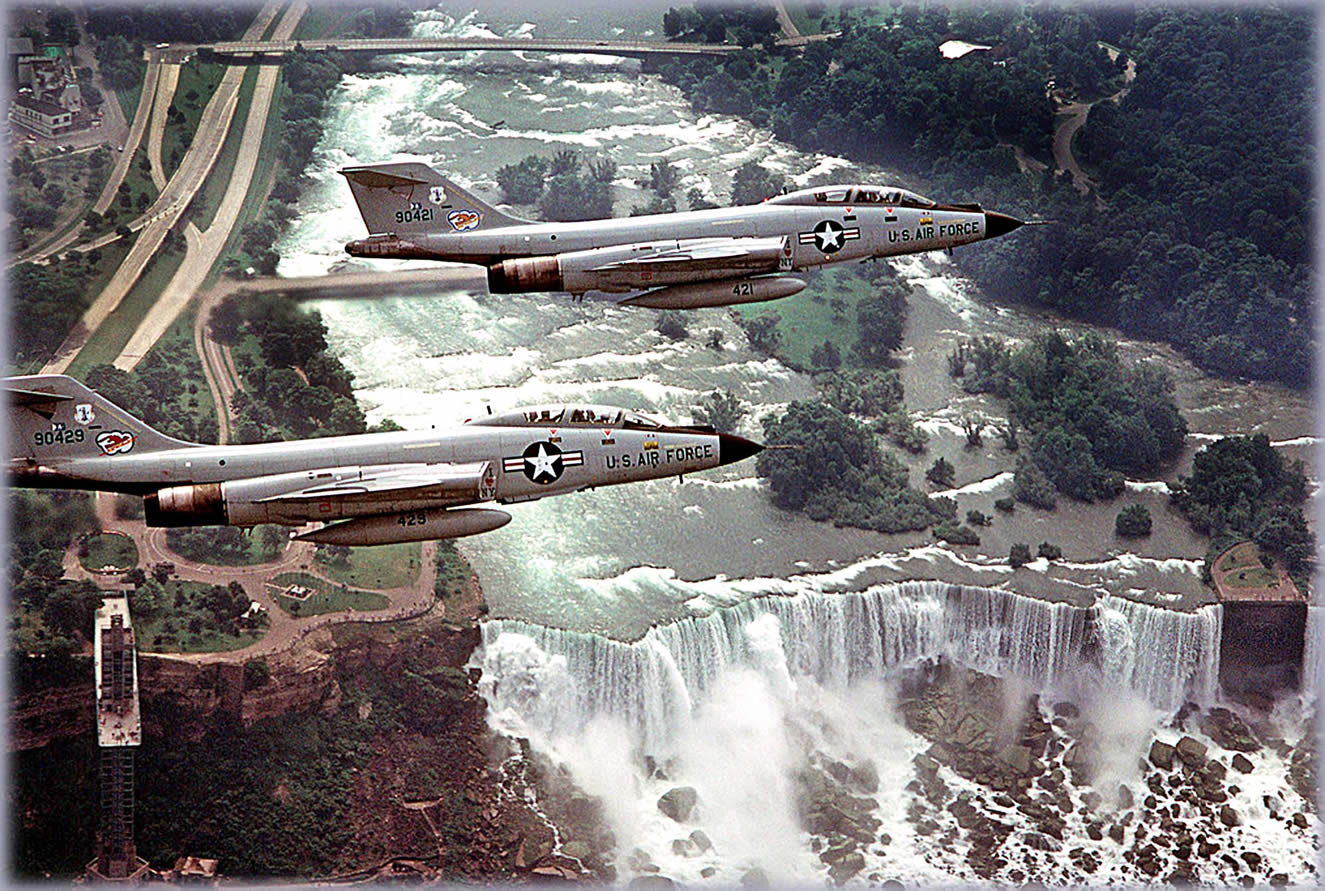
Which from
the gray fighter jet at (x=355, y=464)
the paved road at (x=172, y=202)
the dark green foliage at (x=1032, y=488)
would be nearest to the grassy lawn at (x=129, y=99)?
the paved road at (x=172, y=202)

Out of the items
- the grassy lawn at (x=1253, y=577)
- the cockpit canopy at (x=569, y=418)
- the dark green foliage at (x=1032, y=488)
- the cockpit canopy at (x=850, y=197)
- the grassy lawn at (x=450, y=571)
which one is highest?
the cockpit canopy at (x=850, y=197)

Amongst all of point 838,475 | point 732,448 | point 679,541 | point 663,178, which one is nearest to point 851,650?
point 838,475

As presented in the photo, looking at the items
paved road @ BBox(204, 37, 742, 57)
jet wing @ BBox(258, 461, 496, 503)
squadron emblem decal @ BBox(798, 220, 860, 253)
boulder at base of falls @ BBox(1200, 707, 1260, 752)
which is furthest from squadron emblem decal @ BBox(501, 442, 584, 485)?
boulder at base of falls @ BBox(1200, 707, 1260, 752)

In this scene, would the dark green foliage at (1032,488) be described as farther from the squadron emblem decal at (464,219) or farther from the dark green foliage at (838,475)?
the squadron emblem decal at (464,219)

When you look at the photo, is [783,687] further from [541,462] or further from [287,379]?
[541,462]

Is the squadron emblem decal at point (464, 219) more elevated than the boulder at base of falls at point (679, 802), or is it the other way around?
the squadron emblem decal at point (464, 219)

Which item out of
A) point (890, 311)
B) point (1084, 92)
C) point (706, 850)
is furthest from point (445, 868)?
point (1084, 92)
